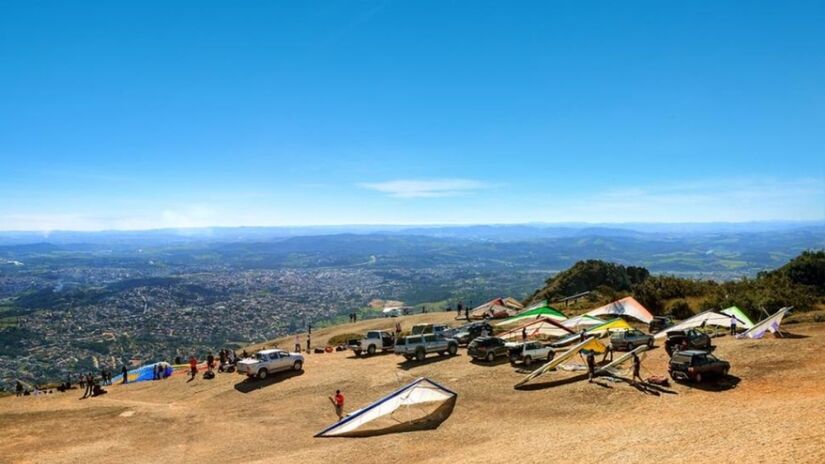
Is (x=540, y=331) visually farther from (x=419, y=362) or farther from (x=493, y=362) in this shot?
(x=419, y=362)

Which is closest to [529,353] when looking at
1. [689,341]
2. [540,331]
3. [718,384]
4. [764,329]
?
[540,331]

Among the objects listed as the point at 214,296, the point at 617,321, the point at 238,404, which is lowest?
the point at 214,296

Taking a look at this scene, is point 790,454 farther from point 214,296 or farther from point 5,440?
point 214,296

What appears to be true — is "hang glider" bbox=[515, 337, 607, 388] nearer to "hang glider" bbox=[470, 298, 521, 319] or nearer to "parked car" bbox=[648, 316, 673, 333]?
"parked car" bbox=[648, 316, 673, 333]

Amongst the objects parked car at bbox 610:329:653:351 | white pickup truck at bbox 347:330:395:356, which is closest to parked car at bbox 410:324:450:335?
white pickup truck at bbox 347:330:395:356

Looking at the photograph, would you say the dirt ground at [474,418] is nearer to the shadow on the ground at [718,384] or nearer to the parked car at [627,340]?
the shadow on the ground at [718,384]

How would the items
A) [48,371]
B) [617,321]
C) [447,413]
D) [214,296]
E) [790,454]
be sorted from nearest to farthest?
[790,454]
[447,413]
[617,321]
[48,371]
[214,296]

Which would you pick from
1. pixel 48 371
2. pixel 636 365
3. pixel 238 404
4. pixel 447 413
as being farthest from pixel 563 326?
pixel 48 371
